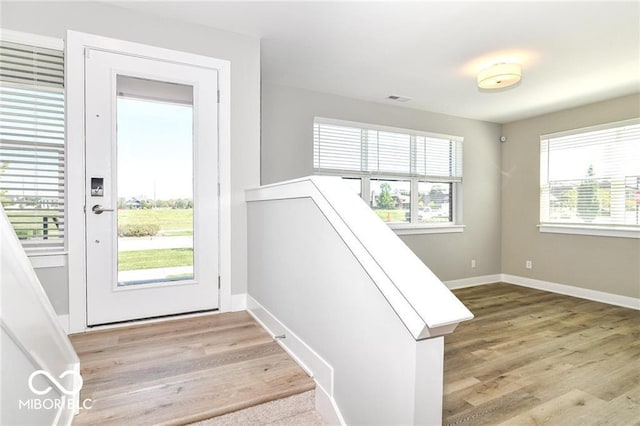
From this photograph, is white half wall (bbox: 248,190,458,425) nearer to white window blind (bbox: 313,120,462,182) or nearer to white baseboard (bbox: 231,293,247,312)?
white baseboard (bbox: 231,293,247,312)

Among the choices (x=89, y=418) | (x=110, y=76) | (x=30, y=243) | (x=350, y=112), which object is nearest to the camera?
(x=89, y=418)

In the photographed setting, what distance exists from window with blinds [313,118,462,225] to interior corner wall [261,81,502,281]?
0.43 feet

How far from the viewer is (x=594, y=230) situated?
4.24 metres

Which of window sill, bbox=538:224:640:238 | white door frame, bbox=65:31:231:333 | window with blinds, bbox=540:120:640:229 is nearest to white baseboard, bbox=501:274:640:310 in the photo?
window sill, bbox=538:224:640:238

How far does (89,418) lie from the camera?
140 cm

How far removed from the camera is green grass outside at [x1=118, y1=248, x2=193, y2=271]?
244cm

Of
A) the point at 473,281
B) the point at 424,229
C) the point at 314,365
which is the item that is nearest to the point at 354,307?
the point at 314,365

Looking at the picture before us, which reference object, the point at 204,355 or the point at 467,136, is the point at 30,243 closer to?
the point at 204,355

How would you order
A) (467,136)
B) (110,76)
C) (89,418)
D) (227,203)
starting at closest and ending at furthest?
(89,418)
(110,76)
(227,203)
(467,136)

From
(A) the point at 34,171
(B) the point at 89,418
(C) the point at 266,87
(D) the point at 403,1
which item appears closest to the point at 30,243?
(A) the point at 34,171

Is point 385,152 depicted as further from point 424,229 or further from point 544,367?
point 544,367

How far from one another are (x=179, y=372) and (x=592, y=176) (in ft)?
16.9

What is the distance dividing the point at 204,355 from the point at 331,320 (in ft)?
2.86

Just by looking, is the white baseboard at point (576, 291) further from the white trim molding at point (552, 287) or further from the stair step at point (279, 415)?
the stair step at point (279, 415)
